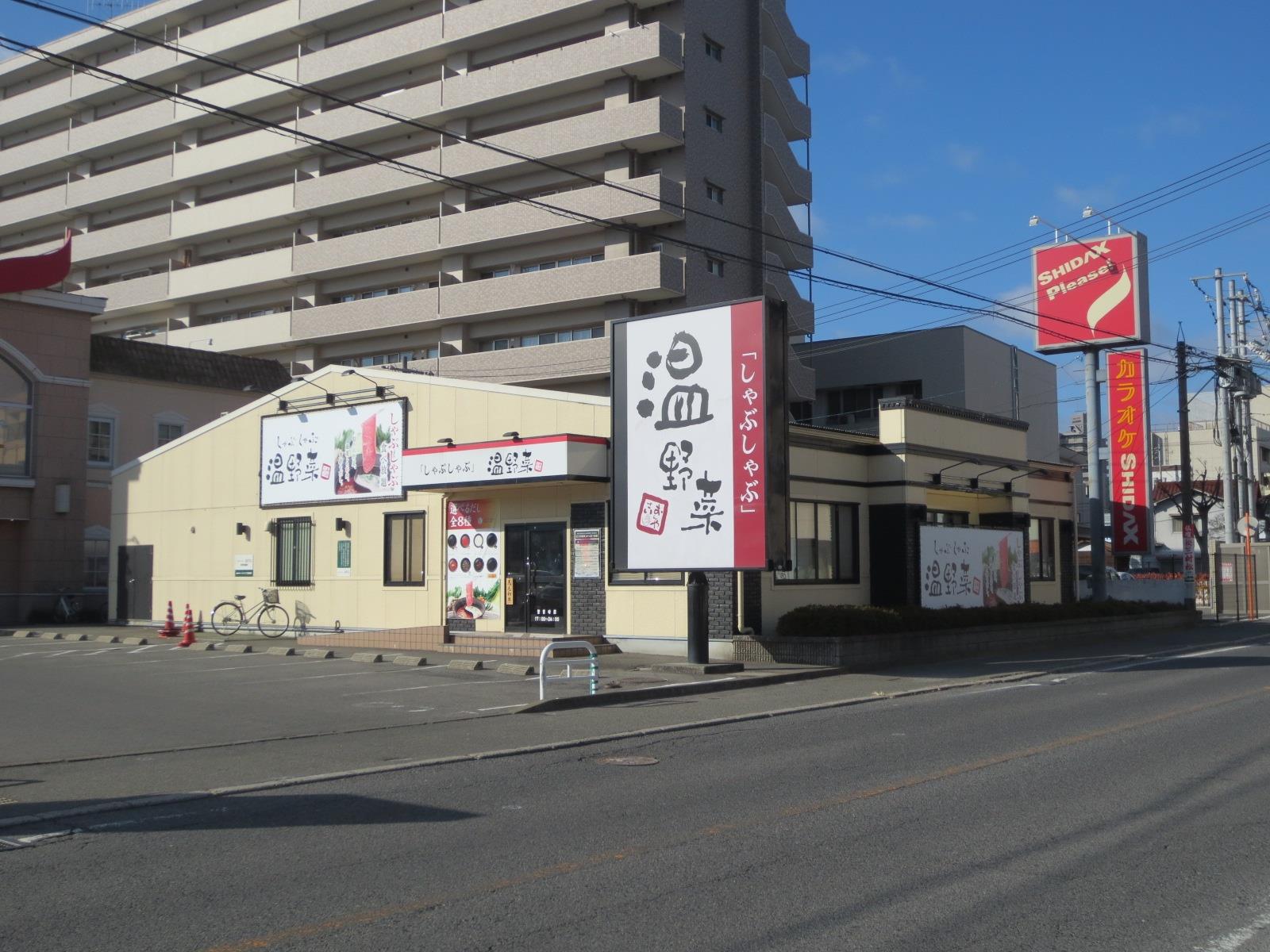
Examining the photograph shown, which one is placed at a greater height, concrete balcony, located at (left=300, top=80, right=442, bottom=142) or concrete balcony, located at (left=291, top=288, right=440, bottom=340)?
concrete balcony, located at (left=300, top=80, right=442, bottom=142)

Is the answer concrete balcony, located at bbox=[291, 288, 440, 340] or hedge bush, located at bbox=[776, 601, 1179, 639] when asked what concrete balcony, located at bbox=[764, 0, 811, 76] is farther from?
hedge bush, located at bbox=[776, 601, 1179, 639]

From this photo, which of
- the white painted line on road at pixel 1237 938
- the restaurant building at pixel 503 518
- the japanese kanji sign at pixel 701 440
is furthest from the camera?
the restaurant building at pixel 503 518

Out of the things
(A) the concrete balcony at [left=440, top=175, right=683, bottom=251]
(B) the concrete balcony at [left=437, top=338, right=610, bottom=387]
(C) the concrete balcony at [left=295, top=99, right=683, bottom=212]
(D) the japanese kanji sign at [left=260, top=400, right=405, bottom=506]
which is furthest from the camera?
(B) the concrete balcony at [left=437, top=338, right=610, bottom=387]

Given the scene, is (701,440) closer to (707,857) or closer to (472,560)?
(472,560)

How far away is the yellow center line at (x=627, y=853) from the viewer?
593 cm

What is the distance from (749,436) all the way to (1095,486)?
18.3 meters

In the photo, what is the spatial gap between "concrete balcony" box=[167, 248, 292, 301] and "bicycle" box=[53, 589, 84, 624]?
930 inches

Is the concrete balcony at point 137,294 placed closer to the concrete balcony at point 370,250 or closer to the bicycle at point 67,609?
the concrete balcony at point 370,250

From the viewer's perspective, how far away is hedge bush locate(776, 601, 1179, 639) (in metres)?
21.2

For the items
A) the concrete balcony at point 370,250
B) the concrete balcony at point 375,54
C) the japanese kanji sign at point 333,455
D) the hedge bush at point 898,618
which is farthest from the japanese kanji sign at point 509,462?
the concrete balcony at point 375,54

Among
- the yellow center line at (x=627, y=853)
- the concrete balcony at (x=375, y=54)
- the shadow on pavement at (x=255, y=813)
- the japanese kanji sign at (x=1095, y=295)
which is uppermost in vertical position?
the concrete balcony at (x=375, y=54)

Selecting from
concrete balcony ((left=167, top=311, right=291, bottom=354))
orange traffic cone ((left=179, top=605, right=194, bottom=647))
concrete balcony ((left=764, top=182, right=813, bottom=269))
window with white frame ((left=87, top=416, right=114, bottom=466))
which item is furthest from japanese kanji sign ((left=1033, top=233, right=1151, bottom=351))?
concrete balcony ((left=167, top=311, right=291, bottom=354))

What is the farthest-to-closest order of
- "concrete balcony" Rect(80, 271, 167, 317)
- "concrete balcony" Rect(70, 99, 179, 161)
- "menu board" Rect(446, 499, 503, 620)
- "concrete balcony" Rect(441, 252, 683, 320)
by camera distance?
"concrete balcony" Rect(70, 99, 179, 161), "concrete balcony" Rect(80, 271, 167, 317), "concrete balcony" Rect(441, 252, 683, 320), "menu board" Rect(446, 499, 503, 620)

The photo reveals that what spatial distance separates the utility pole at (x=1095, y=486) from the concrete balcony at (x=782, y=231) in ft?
48.6
